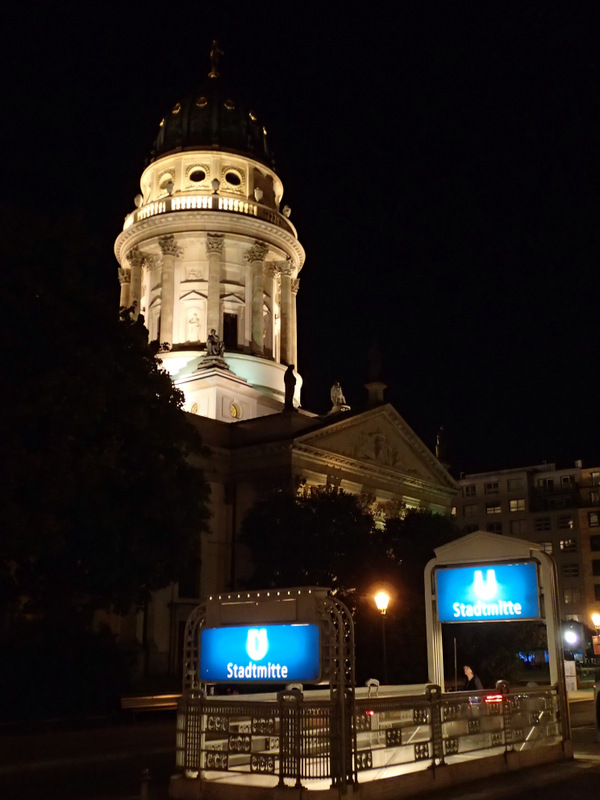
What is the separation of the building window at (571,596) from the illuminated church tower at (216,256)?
38.7m

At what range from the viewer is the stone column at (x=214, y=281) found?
A: 2453 inches

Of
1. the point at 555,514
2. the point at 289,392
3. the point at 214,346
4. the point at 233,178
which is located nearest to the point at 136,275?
the point at 233,178

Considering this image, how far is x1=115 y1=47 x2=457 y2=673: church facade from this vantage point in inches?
1996

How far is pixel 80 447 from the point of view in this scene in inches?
A: 897

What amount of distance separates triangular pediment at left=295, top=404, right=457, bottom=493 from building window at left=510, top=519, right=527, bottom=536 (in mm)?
35225

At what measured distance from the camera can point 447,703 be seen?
14.2 m

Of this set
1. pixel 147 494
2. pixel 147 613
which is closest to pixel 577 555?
pixel 147 613

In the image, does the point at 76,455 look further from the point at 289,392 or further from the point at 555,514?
the point at 555,514

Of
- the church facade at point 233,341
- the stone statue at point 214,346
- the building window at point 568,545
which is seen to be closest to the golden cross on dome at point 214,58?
the church facade at point 233,341

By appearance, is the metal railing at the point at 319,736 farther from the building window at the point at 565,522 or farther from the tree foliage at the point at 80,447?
the building window at the point at 565,522

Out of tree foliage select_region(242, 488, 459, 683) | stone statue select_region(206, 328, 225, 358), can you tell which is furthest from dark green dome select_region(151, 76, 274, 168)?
tree foliage select_region(242, 488, 459, 683)

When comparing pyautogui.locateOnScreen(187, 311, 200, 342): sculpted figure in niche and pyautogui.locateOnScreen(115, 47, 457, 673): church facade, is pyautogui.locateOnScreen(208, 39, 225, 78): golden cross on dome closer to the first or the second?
pyautogui.locateOnScreen(115, 47, 457, 673): church facade

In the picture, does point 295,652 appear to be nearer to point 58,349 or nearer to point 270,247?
point 58,349

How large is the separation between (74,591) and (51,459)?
5978mm
